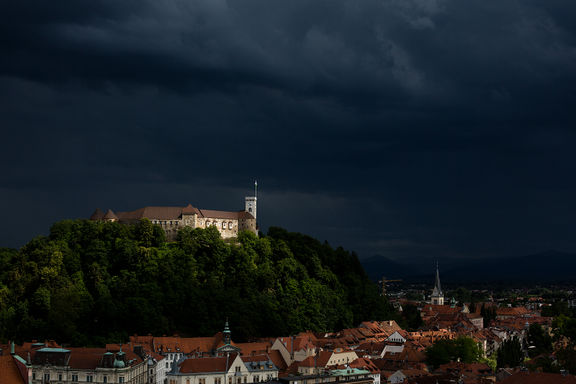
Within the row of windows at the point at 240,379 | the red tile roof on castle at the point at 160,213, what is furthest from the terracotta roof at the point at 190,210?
the row of windows at the point at 240,379

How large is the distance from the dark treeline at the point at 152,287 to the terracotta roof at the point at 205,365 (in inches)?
672

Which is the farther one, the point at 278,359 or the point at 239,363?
the point at 278,359

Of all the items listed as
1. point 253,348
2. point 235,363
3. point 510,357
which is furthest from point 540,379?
point 510,357

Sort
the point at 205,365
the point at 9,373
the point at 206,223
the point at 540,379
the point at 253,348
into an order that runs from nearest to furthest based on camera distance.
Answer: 1. the point at 9,373
2. the point at 540,379
3. the point at 205,365
4. the point at 253,348
5. the point at 206,223

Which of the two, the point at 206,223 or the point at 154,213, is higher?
the point at 154,213

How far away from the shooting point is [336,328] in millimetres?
135625

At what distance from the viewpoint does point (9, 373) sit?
176 ft

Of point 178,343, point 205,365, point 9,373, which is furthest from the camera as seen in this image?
point 178,343

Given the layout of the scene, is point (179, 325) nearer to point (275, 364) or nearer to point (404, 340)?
point (275, 364)

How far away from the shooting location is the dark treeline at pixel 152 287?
351ft

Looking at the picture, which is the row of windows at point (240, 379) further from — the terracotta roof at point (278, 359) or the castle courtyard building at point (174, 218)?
the castle courtyard building at point (174, 218)

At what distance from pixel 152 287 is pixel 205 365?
26.3 metres

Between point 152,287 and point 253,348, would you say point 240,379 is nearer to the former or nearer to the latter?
point 253,348

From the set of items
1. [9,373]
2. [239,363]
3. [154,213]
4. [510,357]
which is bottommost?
[510,357]
